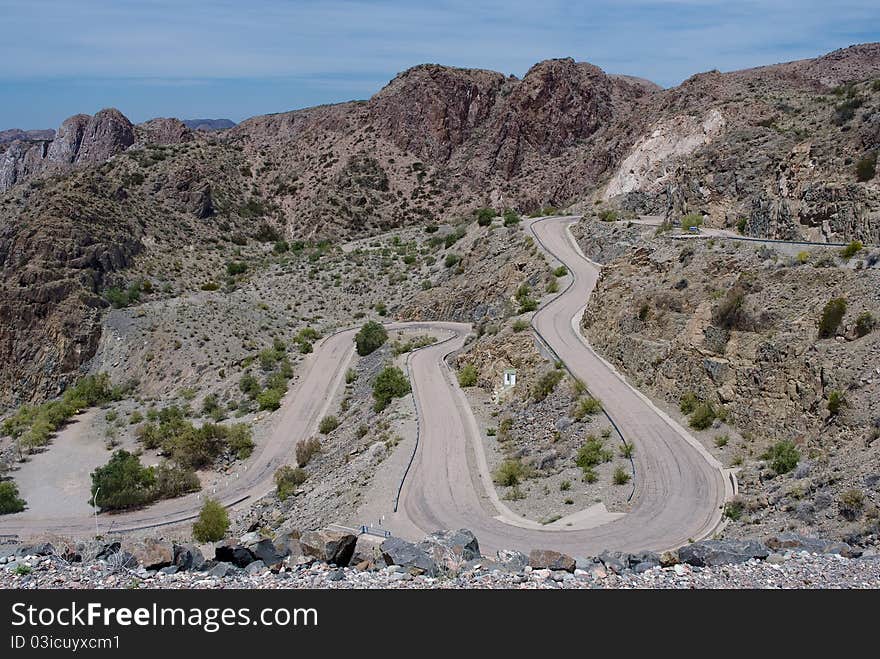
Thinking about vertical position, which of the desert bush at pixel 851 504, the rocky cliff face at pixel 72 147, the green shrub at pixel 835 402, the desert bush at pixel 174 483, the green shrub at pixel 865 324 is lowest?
the desert bush at pixel 174 483

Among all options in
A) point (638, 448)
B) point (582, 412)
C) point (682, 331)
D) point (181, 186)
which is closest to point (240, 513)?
point (582, 412)

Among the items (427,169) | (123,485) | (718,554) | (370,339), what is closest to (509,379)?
(123,485)

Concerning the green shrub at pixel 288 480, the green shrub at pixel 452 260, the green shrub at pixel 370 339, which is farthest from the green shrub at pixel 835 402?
the green shrub at pixel 452 260

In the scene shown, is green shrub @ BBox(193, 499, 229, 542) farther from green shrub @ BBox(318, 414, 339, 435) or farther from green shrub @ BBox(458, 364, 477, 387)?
green shrub @ BBox(458, 364, 477, 387)

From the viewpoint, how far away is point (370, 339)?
5100 centimetres

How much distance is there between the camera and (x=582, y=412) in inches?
1081

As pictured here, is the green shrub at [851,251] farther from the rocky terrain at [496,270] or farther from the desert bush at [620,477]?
the desert bush at [620,477]

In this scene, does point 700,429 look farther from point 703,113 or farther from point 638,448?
point 703,113

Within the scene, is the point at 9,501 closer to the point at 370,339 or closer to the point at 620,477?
the point at 370,339

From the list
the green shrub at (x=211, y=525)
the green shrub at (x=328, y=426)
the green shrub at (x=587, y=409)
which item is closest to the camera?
the green shrub at (x=587, y=409)

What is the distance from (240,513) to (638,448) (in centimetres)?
1759

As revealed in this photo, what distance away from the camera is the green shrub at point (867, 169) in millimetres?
36312

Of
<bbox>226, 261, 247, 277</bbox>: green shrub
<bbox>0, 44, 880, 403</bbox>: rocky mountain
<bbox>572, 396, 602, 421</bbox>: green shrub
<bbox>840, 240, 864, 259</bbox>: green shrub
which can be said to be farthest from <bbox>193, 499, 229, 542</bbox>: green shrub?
<bbox>226, 261, 247, 277</bbox>: green shrub

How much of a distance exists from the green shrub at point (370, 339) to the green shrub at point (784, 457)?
32.0m
